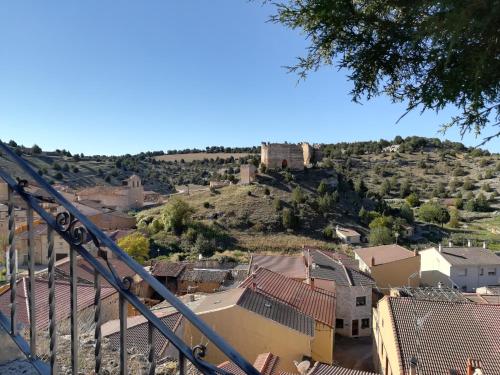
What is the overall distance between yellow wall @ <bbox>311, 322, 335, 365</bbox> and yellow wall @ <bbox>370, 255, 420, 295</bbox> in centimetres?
1158

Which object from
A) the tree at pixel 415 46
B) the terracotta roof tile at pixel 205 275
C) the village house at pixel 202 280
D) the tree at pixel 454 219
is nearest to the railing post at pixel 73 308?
the tree at pixel 415 46

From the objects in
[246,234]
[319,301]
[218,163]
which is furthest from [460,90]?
[218,163]

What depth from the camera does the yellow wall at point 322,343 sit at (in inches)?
539

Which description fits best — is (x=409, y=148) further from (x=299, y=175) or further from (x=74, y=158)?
(x=74, y=158)

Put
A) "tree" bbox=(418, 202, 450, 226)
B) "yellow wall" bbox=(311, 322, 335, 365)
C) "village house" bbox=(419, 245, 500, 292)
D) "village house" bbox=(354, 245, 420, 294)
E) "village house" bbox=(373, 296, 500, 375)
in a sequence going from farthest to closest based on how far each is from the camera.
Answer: "tree" bbox=(418, 202, 450, 226)
"village house" bbox=(419, 245, 500, 292)
"village house" bbox=(354, 245, 420, 294)
"yellow wall" bbox=(311, 322, 335, 365)
"village house" bbox=(373, 296, 500, 375)

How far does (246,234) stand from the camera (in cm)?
3812

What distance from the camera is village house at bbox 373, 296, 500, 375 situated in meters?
11.1

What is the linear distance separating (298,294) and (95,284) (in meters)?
14.1

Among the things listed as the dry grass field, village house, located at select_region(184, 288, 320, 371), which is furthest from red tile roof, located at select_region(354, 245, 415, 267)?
the dry grass field

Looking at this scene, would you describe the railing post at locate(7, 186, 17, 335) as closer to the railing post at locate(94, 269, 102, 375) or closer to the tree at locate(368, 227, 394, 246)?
the railing post at locate(94, 269, 102, 375)

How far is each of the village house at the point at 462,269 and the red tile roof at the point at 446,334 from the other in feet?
40.6

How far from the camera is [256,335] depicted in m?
11.8

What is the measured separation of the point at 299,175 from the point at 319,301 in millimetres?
35951

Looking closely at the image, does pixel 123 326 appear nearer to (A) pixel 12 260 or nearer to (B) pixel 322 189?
(A) pixel 12 260
